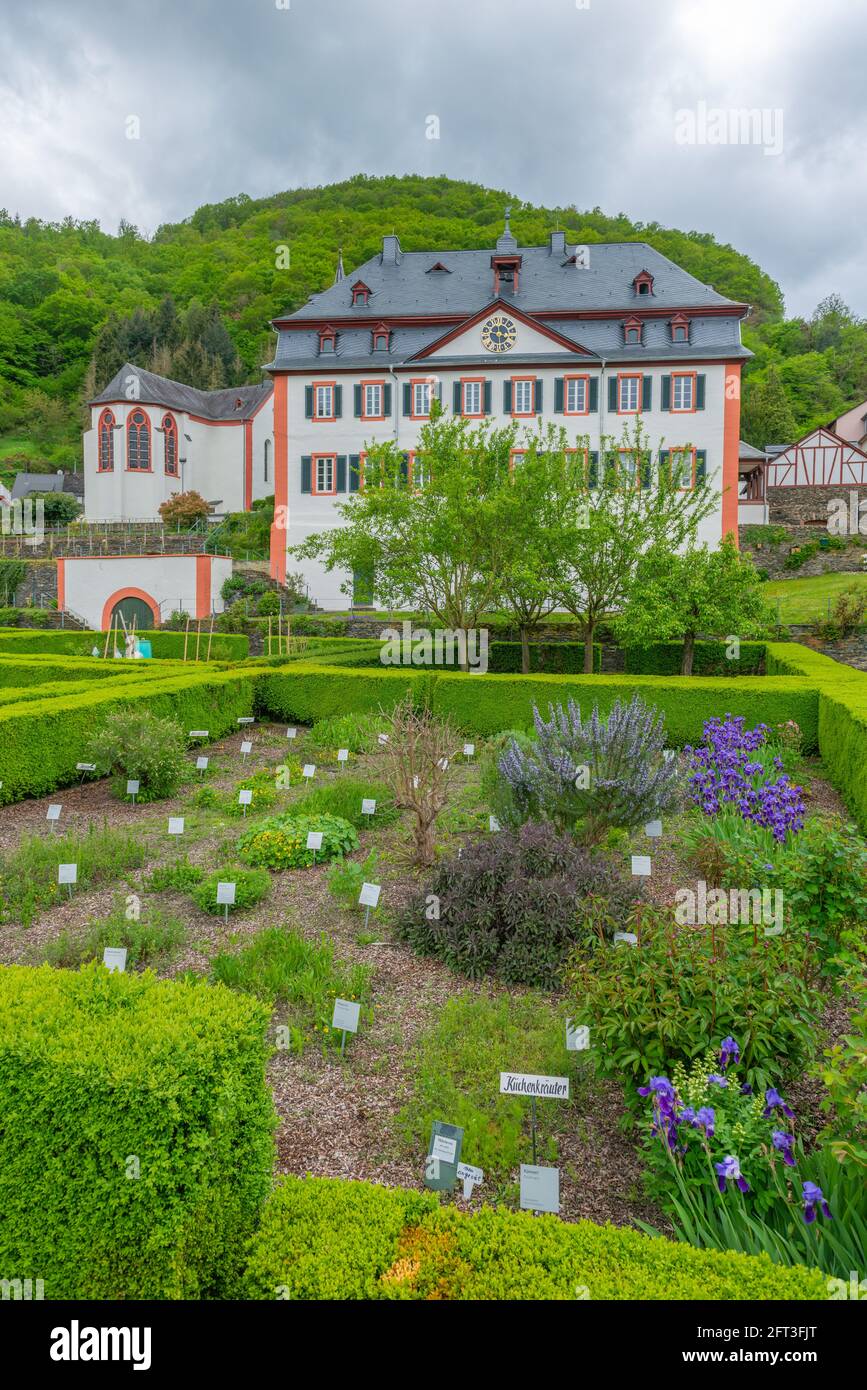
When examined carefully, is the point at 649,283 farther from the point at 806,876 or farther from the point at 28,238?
the point at 28,238

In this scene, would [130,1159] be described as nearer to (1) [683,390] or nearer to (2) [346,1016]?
(2) [346,1016]

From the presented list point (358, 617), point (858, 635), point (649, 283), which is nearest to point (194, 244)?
point (649, 283)

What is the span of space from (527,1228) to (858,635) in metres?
22.7

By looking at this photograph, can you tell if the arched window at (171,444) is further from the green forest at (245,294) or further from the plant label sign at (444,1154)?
the plant label sign at (444,1154)

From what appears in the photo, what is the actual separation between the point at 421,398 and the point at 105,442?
24426mm

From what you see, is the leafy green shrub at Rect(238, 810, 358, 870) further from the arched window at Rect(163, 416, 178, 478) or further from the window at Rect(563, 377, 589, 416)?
the arched window at Rect(163, 416, 178, 478)

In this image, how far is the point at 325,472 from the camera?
35.8 m

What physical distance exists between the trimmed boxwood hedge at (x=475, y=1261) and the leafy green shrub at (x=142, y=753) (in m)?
7.66

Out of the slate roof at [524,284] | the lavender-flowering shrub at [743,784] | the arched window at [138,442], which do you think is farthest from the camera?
the arched window at [138,442]

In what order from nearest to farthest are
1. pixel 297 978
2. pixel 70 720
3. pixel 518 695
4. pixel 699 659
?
pixel 297 978, pixel 70 720, pixel 518 695, pixel 699 659

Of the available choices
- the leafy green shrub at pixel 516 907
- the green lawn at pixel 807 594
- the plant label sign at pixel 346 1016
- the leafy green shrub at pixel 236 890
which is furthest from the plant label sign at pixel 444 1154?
the green lawn at pixel 807 594

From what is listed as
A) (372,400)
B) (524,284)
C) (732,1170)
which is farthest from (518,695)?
(524,284)

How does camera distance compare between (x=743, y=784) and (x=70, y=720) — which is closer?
(x=743, y=784)

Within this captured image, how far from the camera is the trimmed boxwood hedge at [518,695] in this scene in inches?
473
